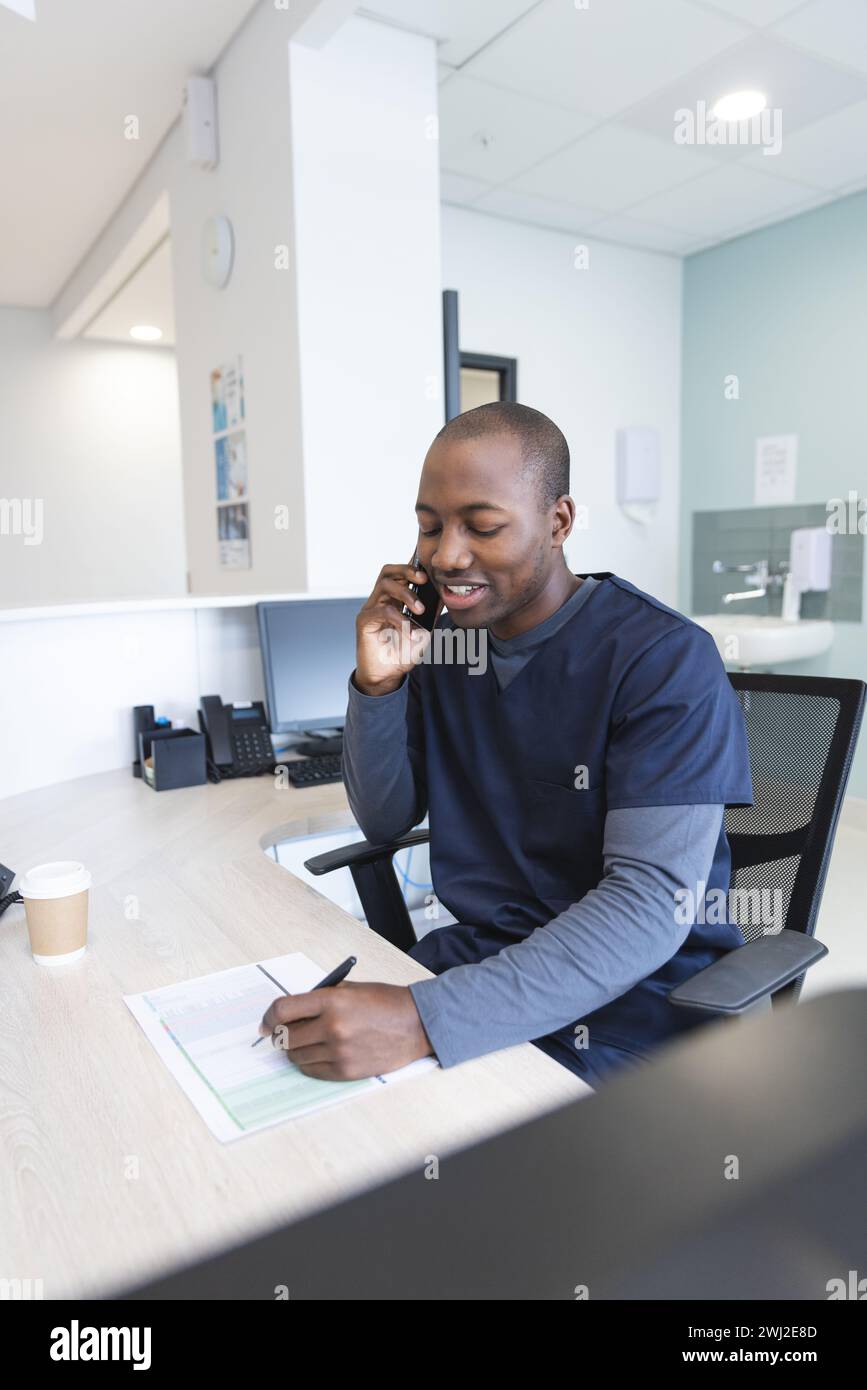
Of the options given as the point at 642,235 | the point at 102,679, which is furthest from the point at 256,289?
the point at 642,235

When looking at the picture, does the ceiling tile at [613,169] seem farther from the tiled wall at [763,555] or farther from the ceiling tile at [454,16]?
the tiled wall at [763,555]

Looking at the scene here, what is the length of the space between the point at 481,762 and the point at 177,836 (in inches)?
27.1

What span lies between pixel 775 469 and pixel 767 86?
1592 millimetres

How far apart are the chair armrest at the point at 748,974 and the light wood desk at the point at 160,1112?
0.17 meters

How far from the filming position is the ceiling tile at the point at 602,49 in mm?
2512

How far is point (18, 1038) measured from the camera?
0.94 m

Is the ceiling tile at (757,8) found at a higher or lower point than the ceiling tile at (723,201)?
lower

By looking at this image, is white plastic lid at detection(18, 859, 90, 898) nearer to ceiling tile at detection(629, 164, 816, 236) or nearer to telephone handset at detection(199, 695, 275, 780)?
telephone handset at detection(199, 695, 275, 780)

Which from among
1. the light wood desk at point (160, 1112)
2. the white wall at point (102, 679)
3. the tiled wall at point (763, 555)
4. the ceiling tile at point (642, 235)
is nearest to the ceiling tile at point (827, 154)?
the ceiling tile at point (642, 235)

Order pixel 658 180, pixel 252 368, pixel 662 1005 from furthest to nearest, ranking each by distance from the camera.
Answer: pixel 658 180, pixel 252 368, pixel 662 1005

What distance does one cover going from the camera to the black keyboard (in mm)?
2131

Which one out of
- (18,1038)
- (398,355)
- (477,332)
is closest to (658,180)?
(477,332)

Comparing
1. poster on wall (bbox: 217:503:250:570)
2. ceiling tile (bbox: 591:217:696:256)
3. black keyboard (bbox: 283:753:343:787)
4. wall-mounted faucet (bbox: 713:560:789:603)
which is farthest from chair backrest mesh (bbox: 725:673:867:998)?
ceiling tile (bbox: 591:217:696:256)
